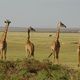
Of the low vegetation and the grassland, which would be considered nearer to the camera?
the low vegetation

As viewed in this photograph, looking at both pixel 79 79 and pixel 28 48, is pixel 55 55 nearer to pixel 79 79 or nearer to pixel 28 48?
pixel 28 48

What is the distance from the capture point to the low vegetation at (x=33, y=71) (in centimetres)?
1458

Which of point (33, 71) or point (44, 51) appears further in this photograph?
point (44, 51)

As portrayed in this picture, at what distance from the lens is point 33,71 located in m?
15.9

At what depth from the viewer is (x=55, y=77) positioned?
14484 mm

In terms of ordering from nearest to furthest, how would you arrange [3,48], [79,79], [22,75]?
[79,79]
[22,75]
[3,48]

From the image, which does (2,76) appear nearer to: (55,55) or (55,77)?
(55,77)

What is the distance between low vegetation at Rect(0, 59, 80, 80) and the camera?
1458cm

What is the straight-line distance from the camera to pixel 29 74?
1538 centimetres

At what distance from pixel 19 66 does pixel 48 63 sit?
1266 mm

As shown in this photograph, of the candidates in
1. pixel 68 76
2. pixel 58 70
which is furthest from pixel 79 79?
pixel 58 70

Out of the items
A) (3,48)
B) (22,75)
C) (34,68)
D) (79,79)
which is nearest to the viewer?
(79,79)

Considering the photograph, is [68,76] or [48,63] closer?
[68,76]

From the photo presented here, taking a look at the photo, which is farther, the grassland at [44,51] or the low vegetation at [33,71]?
the grassland at [44,51]
